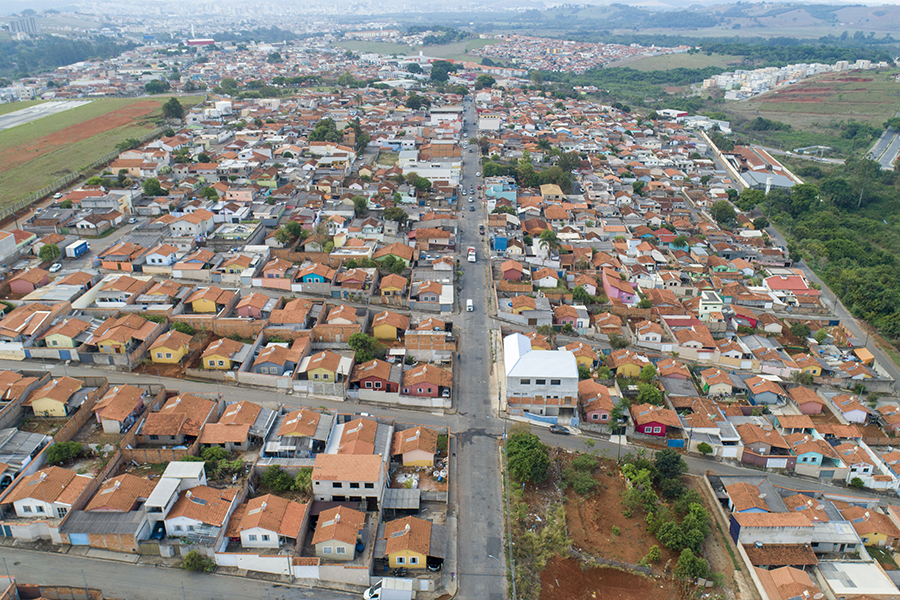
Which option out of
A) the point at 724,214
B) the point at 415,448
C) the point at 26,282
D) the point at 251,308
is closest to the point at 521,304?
the point at 415,448

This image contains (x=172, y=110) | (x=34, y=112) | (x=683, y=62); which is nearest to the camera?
(x=172, y=110)

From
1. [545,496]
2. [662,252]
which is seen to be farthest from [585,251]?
[545,496]

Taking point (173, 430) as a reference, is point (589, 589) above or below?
below

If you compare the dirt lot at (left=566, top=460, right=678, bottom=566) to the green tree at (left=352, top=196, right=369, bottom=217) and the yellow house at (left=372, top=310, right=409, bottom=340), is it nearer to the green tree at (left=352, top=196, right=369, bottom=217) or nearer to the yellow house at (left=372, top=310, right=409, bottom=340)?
the yellow house at (left=372, top=310, right=409, bottom=340)

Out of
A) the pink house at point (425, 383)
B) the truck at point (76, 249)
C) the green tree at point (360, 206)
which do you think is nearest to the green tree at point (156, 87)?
the truck at point (76, 249)

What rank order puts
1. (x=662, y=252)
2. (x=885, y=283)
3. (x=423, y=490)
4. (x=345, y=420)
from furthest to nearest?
(x=662, y=252) < (x=885, y=283) < (x=345, y=420) < (x=423, y=490)

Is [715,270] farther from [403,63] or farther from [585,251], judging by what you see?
[403,63]

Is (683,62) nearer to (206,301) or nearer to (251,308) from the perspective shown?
(251,308)
